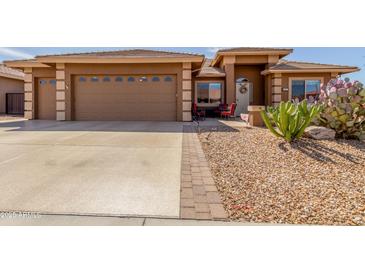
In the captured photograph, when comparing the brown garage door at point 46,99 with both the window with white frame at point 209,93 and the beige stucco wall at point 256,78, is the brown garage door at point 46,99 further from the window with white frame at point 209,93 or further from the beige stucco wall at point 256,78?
the beige stucco wall at point 256,78

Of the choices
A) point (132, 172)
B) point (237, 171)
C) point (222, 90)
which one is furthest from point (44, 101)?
point (237, 171)

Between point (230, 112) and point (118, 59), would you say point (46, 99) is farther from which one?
point (230, 112)

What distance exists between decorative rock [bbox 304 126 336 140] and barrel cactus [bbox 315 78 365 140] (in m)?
0.44

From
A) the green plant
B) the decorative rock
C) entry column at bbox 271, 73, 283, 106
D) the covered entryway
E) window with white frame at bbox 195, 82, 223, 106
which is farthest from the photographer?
the covered entryway

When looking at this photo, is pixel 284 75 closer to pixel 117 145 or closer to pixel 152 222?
pixel 117 145

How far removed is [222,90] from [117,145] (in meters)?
12.3

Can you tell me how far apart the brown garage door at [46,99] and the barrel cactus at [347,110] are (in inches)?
617

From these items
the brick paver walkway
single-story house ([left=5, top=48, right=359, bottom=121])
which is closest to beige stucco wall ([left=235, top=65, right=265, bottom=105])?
single-story house ([left=5, top=48, right=359, bottom=121])

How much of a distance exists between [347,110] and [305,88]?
10.6m

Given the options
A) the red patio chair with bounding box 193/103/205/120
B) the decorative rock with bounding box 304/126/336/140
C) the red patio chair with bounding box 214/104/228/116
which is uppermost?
the red patio chair with bounding box 214/104/228/116

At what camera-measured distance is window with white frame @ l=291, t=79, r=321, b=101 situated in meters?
17.9

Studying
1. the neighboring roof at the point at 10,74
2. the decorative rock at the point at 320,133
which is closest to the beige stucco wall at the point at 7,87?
the neighboring roof at the point at 10,74

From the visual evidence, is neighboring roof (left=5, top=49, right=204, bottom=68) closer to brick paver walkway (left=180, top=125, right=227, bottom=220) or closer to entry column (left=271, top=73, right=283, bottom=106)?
entry column (left=271, top=73, right=283, bottom=106)

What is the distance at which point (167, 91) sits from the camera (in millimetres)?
15805
